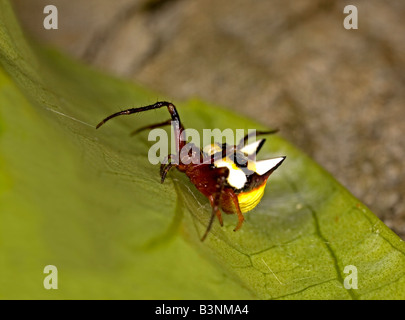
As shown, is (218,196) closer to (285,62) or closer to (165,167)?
(165,167)

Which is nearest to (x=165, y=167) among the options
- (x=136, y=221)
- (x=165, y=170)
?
(x=165, y=170)

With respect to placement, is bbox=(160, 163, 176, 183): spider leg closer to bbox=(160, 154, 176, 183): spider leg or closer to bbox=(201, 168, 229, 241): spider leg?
bbox=(160, 154, 176, 183): spider leg

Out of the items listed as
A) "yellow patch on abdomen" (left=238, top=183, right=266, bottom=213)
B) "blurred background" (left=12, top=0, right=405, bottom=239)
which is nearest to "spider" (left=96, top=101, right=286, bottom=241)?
"yellow patch on abdomen" (left=238, top=183, right=266, bottom=213)

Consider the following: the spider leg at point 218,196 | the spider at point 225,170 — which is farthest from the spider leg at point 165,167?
the spider leg at point 218,196

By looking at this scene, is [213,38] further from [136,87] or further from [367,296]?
[367,296]

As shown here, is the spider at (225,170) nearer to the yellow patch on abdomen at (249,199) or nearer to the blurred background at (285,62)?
the yellow patch on abdomen at (249,199)

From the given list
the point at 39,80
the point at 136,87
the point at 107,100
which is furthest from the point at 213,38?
the point at 39,80

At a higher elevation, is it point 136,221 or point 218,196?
point 218,196
